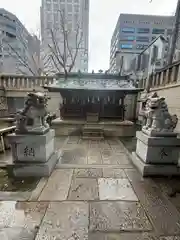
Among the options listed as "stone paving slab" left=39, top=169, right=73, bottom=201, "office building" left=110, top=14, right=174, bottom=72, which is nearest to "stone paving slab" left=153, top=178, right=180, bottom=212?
"stone paving slab" left=39, top=169, right=73, bottom=201

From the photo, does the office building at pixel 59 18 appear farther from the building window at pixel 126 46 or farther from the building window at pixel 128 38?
the building window at pixel 128 38

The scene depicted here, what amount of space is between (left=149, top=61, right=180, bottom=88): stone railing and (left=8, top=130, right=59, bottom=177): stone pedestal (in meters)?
6.30

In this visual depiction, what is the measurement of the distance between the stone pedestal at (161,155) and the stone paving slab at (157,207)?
305 millimetres

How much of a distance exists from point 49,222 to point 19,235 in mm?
361

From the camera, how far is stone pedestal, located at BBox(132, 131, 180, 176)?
Answer: 302cm

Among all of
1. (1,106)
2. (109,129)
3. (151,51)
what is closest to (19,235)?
(109,129)

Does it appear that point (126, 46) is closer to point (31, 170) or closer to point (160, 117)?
point (160, 117)

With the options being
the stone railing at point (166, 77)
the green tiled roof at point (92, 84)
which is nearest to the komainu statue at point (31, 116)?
the green tiled roof at point (92, 84)

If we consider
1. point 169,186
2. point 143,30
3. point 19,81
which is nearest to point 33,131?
point 169,186

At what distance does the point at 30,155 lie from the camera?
9.89 ft

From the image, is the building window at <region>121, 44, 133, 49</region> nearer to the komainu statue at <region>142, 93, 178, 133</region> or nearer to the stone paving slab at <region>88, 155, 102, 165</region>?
the komainu statue at <region>142, 93, 178, 133</region>

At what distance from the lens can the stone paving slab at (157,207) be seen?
5.90 feet

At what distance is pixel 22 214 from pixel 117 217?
4.51 feet

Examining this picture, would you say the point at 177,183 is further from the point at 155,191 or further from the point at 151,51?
the point at 151,51
